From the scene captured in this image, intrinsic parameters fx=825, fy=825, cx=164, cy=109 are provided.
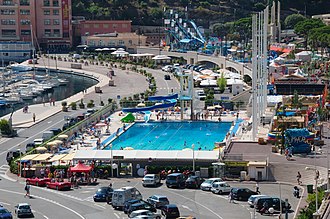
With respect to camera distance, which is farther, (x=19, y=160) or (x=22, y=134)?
(x=22, y=134)

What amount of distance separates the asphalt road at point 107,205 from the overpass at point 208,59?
134ft

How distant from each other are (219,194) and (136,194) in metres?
3.66

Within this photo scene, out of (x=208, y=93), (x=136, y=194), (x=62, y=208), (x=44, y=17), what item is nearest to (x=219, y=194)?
(x=136, y=194)

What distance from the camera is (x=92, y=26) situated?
11262 cm

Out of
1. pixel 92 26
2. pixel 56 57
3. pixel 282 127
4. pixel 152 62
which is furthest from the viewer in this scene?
pixel 92 26

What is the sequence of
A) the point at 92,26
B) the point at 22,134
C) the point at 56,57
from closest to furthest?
the point at 22,134 < the point at 56,57 < the point at 92,26

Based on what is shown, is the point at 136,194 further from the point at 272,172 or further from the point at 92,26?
the point at 92,26

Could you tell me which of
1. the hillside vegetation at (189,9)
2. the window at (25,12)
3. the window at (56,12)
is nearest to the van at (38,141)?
the window at (25,12)

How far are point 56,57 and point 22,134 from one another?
176 feet

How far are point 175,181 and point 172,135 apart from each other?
51.3 ft

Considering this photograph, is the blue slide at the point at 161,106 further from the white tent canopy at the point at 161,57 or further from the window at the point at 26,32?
the window at the point at 26,32

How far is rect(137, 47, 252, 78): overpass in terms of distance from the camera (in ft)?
257

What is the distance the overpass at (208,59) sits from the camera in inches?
3084

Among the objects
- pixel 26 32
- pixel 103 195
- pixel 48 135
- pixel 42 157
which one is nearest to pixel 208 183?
pixel 103 195
